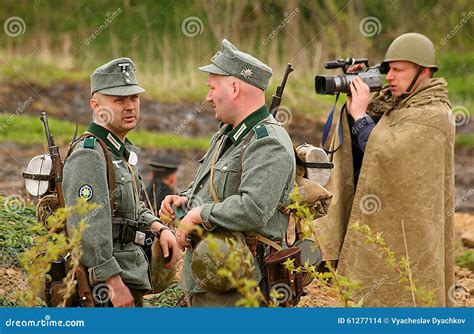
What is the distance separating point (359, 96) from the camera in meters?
6.91

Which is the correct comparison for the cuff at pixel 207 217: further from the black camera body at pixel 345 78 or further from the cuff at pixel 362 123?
the cuff at pixel 362 123

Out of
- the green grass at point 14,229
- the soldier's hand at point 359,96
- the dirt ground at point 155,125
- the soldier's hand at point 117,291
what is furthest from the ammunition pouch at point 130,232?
the dirt ground at point 155,125

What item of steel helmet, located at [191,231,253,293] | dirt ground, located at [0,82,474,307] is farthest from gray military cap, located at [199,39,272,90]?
dirt ground, located at [0,82,474,307]

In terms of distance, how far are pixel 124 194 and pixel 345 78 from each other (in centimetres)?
182

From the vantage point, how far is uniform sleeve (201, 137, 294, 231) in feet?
17.6

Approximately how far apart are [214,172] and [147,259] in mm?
595

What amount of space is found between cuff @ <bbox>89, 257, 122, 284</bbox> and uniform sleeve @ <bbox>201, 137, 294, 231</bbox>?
481 millimetres

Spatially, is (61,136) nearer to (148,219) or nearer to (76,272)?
(148,219)

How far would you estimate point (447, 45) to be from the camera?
18.8 m

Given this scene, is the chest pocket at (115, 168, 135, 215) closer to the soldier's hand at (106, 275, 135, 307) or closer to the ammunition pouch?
the ammunition pouch

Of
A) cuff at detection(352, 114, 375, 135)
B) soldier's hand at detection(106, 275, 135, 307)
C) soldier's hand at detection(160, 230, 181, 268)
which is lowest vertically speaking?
soldier's hand at detection(106, 275, 135, 307)

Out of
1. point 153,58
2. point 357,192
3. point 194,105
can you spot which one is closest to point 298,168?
point 357,192

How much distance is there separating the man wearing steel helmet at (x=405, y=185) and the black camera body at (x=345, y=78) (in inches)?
2.4

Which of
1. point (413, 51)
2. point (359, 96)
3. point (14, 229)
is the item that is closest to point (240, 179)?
point (359, 96)
